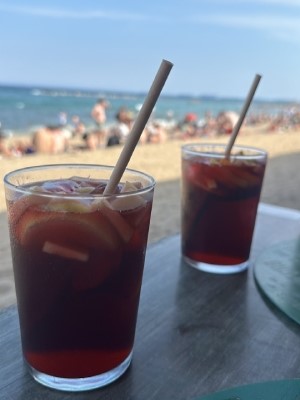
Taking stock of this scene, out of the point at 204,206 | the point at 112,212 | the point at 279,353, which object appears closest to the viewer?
the point at 112,212

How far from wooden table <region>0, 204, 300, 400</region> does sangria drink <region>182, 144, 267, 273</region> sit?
0.04 m

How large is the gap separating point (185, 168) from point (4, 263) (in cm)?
218

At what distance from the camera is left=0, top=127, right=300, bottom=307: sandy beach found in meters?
3.28

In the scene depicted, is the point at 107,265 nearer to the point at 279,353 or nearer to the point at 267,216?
the point at 279,353

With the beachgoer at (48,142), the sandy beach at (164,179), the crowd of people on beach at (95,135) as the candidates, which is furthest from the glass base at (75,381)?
the beachgoer at (48,142)

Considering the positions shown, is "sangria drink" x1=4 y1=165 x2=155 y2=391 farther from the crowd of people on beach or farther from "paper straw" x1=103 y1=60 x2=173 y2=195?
the crowd of people on beach

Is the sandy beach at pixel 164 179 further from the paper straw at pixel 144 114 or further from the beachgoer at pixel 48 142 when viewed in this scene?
the paper straw at pixel 144 114

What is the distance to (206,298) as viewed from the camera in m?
0.85

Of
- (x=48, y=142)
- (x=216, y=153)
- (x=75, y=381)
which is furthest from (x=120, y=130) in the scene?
(x=75, y=381)

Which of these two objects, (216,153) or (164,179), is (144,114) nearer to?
(216,153)

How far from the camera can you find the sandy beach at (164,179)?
3.28m

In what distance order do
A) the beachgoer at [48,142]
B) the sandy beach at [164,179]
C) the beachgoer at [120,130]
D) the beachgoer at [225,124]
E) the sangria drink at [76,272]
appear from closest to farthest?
the sangria drink at [76,272] < the sandy beach at [164,179] < the beachgoer at [48,142] < the beachgoer at [120,130] < the beachgoer at [225,124]

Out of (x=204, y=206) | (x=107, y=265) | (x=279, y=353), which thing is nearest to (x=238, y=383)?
(x=279, y=353)

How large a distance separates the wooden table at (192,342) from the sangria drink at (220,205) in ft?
0.12
